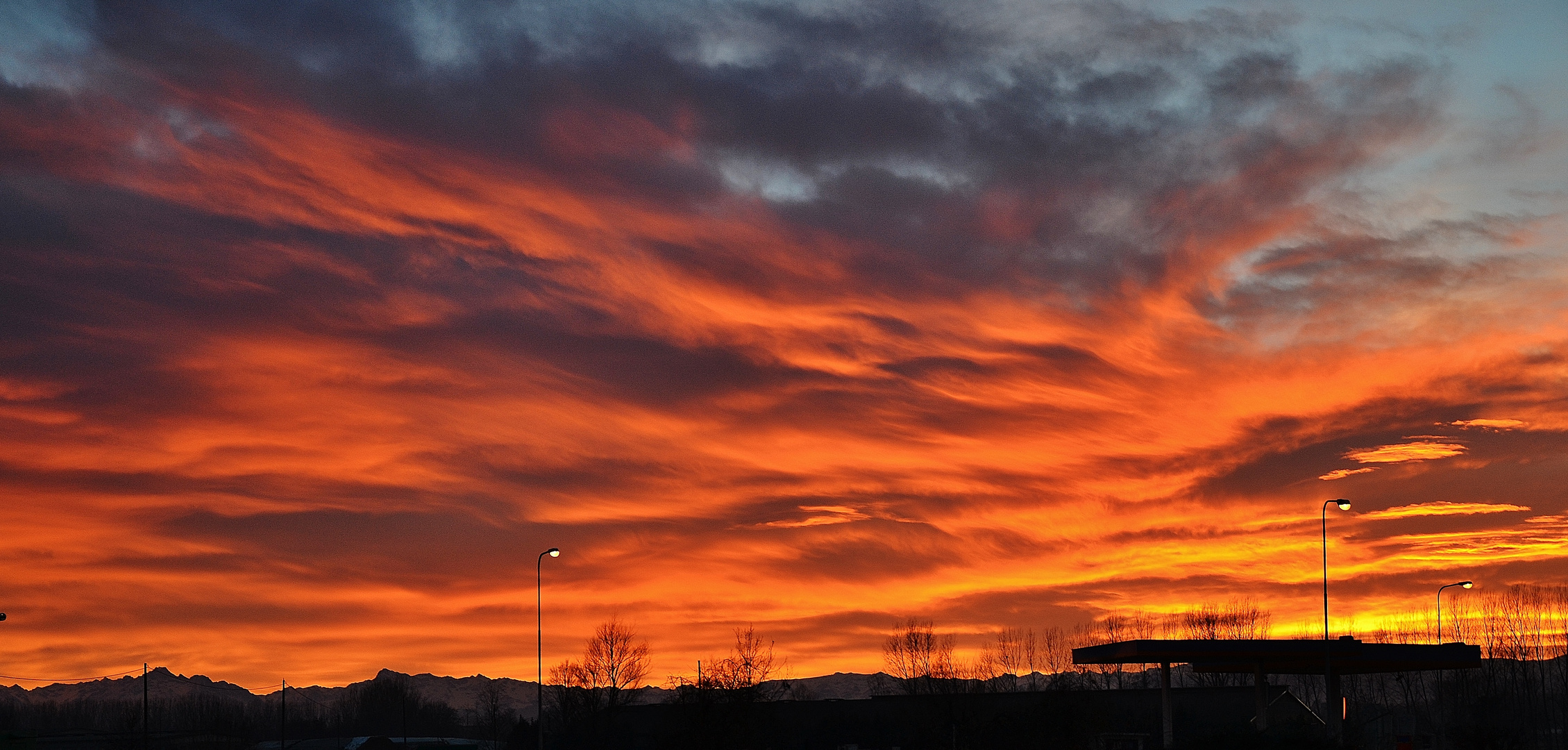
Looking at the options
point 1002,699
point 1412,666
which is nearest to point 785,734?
point 1002,699

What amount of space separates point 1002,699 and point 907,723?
8.70 m

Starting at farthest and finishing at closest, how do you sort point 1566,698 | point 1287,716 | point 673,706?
1. point 1566,698
2. point 673,706
3. point 1287,716

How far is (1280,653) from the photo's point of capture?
197 feet

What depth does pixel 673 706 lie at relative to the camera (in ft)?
275

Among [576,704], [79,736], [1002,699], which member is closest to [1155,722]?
[1002,699]

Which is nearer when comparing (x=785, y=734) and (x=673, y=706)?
(x=673, y=706)

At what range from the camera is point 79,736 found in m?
160

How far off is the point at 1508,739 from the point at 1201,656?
67.2 ft

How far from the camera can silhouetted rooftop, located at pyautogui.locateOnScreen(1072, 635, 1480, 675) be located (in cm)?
5844

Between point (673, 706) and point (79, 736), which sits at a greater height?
point (673, 706)

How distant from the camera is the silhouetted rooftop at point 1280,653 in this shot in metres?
58.4

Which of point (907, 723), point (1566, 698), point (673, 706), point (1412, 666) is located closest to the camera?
point (1412, 666)

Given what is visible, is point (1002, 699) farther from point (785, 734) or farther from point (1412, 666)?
point (1412, 666)

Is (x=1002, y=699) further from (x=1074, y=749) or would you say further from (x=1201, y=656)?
(x=1201, y=656)
